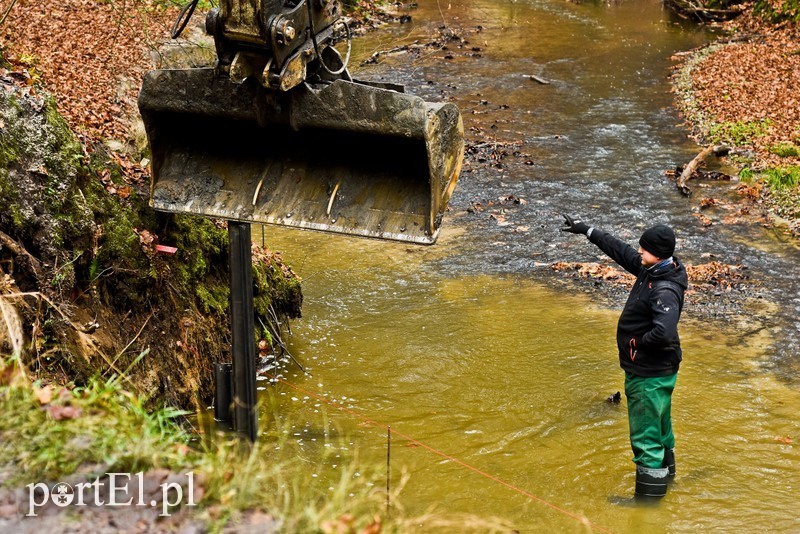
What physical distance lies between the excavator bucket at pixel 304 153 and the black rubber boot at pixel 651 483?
247cm

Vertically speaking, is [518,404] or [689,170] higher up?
[689,170]

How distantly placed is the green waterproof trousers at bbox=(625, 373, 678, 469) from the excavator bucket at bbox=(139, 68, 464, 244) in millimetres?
2045

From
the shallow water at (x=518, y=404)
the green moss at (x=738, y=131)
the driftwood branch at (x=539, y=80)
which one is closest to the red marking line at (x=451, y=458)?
the shallow water at (x=518, y=404)

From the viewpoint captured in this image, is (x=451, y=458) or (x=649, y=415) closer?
(x=649, y=415)

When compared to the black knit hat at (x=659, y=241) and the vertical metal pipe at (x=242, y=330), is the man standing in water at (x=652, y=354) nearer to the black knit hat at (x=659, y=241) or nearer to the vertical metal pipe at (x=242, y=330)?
the black knit hat at (x=659, y=241)

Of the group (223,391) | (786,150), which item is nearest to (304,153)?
(223,391)

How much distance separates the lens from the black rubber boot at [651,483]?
21.7ft

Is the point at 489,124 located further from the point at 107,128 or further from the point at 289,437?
the point at 289,437

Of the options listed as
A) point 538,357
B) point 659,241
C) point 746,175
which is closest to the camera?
point 659,241

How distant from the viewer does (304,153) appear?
20.7 ft

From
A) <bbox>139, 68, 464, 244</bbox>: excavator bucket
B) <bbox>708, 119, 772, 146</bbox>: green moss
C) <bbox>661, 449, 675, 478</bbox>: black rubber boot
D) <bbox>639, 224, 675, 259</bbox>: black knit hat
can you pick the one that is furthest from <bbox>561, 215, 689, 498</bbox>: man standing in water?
<bbox>708, 119, 772, 146</bbox>: green moss

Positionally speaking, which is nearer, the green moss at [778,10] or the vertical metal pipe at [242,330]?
the vertical metal pipe at [242,330]

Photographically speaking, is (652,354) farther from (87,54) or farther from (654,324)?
(87,54)

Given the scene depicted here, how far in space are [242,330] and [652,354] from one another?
9.84 ft
